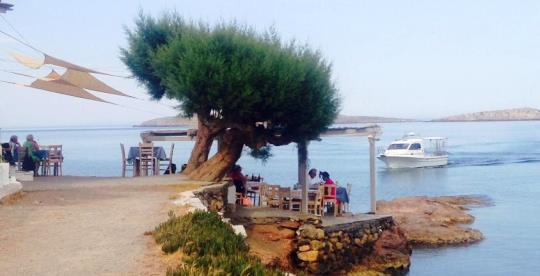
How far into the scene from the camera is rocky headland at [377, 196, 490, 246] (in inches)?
987

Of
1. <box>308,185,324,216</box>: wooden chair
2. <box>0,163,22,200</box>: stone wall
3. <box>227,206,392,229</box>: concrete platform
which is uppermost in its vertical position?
<box>0,163,22,200</box>: stone wall

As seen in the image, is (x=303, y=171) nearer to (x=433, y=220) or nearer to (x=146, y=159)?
(x=146, y=159)

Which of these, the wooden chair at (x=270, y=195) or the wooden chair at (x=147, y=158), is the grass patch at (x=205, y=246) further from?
the wooden chair at (x=147, y=158)

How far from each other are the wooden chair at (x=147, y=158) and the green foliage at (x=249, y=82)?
3428 millimetres

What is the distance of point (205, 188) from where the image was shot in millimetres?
14906

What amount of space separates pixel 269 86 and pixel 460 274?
873cm

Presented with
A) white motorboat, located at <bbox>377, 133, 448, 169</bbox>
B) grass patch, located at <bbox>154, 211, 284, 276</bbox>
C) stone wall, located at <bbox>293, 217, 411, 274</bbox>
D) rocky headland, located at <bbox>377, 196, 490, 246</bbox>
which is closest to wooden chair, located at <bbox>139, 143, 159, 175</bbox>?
stone wall, located at <bbox>293, 217, 411, 274</bbox>

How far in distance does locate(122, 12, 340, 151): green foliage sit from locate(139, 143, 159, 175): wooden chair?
3.43 metres

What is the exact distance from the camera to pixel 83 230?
9.54 meters

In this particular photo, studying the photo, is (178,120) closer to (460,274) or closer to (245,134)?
(245,134)

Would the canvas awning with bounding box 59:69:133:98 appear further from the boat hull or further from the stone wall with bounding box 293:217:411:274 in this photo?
the boat hull

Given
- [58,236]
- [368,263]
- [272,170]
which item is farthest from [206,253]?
[272,170]

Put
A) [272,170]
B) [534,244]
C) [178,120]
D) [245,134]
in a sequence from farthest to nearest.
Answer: [272,170], [534,244], [178,120], [245,134]

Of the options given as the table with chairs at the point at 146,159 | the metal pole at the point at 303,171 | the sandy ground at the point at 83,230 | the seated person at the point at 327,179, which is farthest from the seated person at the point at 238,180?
the table with chairs at the point at 146,159
